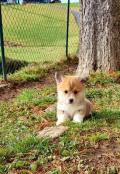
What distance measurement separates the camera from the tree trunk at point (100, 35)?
28.6ft

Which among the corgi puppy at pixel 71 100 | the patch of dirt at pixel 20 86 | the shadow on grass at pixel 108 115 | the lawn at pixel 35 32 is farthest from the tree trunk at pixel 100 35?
the corgi puppy at pixel 71 100

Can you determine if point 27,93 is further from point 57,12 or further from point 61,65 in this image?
point 57,12

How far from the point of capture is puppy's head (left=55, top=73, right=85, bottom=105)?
220 inches

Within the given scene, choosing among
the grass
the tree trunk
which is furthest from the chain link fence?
the grass

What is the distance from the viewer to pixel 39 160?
4.83 meters

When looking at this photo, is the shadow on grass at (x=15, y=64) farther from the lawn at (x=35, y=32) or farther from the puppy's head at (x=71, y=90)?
the puppy's head at (x=71, y=90)

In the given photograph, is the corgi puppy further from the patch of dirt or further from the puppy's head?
the patch of dirt

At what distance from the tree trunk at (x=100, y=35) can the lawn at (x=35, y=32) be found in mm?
2167

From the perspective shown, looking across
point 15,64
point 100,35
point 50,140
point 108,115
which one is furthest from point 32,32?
point 50,140

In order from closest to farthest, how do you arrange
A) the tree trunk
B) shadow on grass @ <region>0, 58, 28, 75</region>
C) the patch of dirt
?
the patch of dirt → the tree trunk → shadow on grass @ <region>0, 58, 28, 75</region>

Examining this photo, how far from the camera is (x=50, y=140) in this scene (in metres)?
5.19

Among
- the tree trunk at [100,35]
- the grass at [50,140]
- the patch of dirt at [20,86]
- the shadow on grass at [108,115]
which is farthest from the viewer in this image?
the tree trunk at [100,35]

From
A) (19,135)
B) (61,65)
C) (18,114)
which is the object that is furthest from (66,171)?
(61,65)

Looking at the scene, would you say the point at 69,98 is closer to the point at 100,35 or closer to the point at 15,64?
the point at 100,35
